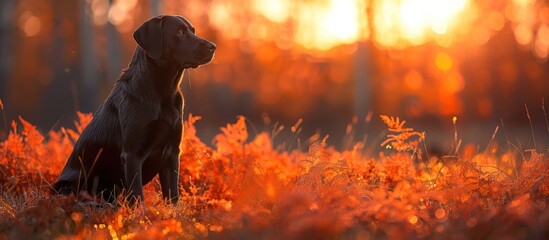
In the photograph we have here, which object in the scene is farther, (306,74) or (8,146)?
(306,74)

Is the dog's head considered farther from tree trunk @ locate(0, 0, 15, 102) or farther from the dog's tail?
tree trunk @ locate(0, 0, 15, 102)

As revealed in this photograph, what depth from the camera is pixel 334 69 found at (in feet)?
63.2

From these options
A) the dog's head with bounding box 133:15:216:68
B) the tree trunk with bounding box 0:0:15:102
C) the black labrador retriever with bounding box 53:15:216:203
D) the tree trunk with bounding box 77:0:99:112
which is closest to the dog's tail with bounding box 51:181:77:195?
the black labrador retriever with bounding box 53:15:216:203

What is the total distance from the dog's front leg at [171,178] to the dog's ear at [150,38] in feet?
2.60

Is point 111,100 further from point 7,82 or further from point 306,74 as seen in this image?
point 7,82

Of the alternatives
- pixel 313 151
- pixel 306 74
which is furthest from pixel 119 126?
pixel 306 74

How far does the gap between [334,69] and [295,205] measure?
1578 centimetres

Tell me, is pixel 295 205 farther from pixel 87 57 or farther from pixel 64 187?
pixel 87 57

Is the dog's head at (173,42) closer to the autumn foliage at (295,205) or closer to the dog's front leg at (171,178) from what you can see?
the dog's front leg at (171,178)

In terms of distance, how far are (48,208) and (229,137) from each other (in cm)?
247

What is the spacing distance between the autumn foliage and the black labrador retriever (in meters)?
0.28

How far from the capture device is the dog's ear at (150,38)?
5125 mm

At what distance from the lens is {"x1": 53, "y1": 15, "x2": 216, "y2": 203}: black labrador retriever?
506 cm

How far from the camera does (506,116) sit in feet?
52.9
